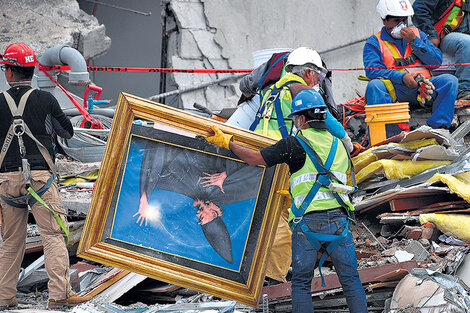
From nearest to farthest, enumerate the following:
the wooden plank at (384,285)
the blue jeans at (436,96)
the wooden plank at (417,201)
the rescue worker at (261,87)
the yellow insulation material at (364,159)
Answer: the wooden plank at (384,285), the rescue worker at (261,87), the wooden plank at (417,201), the yellow insulation material at (364,159), the blue jeans at (436,96)

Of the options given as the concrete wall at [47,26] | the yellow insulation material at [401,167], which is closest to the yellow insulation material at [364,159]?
the yellow insulation material at [401,167]

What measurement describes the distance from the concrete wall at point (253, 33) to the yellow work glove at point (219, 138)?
215 inches

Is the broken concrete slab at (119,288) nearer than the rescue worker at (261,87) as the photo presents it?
Yes

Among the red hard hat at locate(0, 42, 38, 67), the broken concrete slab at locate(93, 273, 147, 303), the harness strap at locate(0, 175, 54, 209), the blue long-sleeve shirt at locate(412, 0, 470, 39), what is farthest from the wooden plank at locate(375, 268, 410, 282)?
the blue long-sleeve shirt at locate(412, 0, 470, 39)

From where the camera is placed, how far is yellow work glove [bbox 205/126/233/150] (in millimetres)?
4910

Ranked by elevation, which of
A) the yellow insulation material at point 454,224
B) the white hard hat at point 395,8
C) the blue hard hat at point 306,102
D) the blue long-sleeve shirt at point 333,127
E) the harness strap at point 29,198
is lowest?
the yellow insulation material at point 454,224

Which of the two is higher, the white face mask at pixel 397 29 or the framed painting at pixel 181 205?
the white face mask at pixel 397 29

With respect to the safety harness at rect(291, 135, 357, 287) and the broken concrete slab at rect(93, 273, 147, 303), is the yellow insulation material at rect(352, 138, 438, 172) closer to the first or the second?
the safety harness at rect(291, 135, 357, 287)

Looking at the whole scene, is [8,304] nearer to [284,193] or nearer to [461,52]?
[284,193]

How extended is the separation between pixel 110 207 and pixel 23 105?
1.02 metres

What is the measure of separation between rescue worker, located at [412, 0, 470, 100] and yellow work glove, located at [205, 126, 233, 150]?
416cm

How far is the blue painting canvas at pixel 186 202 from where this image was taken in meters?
5.16

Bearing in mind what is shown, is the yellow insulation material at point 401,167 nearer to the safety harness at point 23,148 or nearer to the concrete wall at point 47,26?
the safety harness at point 23,148

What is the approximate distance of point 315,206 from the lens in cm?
464
